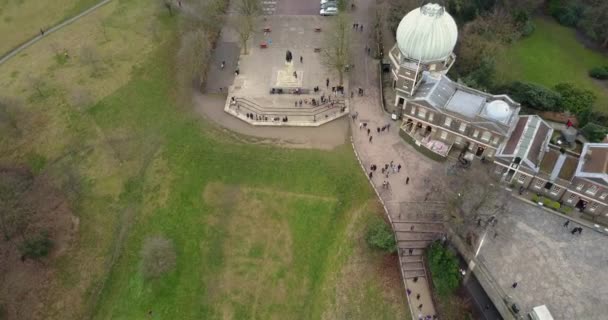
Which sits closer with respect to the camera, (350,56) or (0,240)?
(0,240)

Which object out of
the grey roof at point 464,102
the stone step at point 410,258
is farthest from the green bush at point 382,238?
the grey roof at point 464,102

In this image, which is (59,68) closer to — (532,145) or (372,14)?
(372,14)

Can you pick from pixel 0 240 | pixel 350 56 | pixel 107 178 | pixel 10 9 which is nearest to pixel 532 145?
pixel 350 56

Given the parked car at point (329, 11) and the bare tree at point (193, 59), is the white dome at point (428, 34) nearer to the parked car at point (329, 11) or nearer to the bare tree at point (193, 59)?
the parked car at point (329, 11)

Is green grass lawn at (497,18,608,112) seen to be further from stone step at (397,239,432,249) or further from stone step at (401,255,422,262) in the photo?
stone step at (401,255,422,262)

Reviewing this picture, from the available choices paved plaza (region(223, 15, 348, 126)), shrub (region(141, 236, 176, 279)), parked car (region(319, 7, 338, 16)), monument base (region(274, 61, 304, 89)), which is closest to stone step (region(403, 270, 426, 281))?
paved plaza (region(223, 15, 348, 126))

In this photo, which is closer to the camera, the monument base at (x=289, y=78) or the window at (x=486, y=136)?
the window at (x=486, y=136)

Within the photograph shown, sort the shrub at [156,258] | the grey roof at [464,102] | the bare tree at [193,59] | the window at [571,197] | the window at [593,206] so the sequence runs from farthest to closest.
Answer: the bare tree at [193,59]
the grey roof at [464,102]
the window at [571,197]
the window at [593,206]
the shrub at [156,258]
